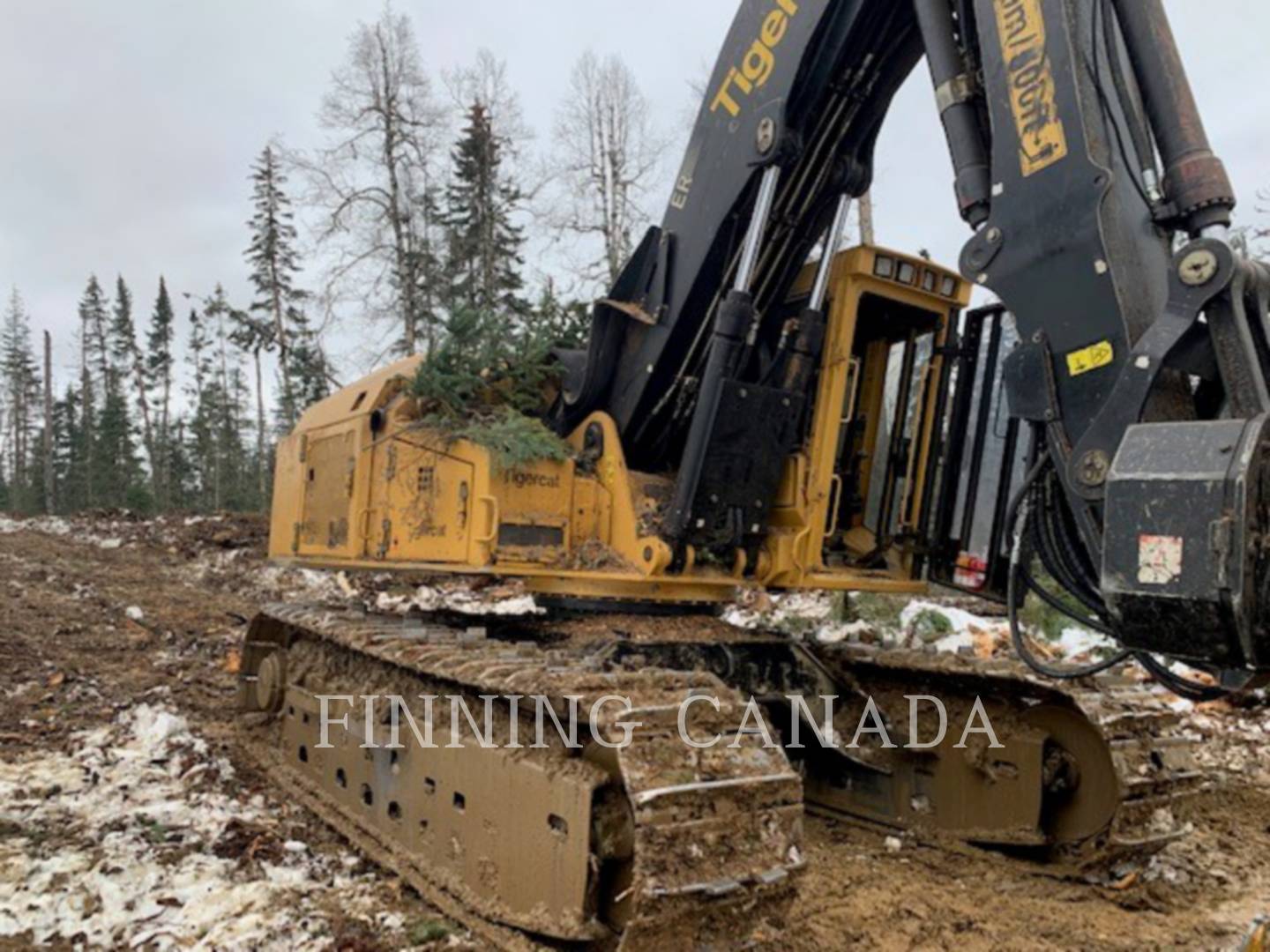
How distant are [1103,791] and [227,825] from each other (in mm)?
4137

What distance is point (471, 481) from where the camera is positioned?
5086 mm

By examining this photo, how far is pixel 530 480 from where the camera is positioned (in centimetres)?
506

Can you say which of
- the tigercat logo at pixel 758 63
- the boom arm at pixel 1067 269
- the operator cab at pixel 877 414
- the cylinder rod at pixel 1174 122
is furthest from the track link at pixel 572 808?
the tigercat logo at pixel 758 63

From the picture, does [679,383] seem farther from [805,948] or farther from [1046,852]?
[1046,852]

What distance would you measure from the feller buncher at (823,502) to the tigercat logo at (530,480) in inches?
1.1

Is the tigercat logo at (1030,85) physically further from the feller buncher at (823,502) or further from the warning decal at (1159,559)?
the warning decal at (1159,559)

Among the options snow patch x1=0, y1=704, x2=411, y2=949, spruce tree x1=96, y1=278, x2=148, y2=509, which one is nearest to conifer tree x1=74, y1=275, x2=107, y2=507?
spruce tree x1=96, y1=278, x2=148, y2=509

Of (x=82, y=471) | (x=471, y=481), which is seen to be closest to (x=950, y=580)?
(x=471, y=481)

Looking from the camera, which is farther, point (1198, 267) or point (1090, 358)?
point (1090, 358)

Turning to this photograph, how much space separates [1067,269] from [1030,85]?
0.61 metres

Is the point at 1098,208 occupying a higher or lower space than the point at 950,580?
higher

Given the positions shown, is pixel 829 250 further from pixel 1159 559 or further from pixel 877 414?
pixel 1159 559

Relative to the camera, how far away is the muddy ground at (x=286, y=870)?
12.4 ft

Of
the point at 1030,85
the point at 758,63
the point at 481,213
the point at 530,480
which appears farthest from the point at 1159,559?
the point at 481,213
